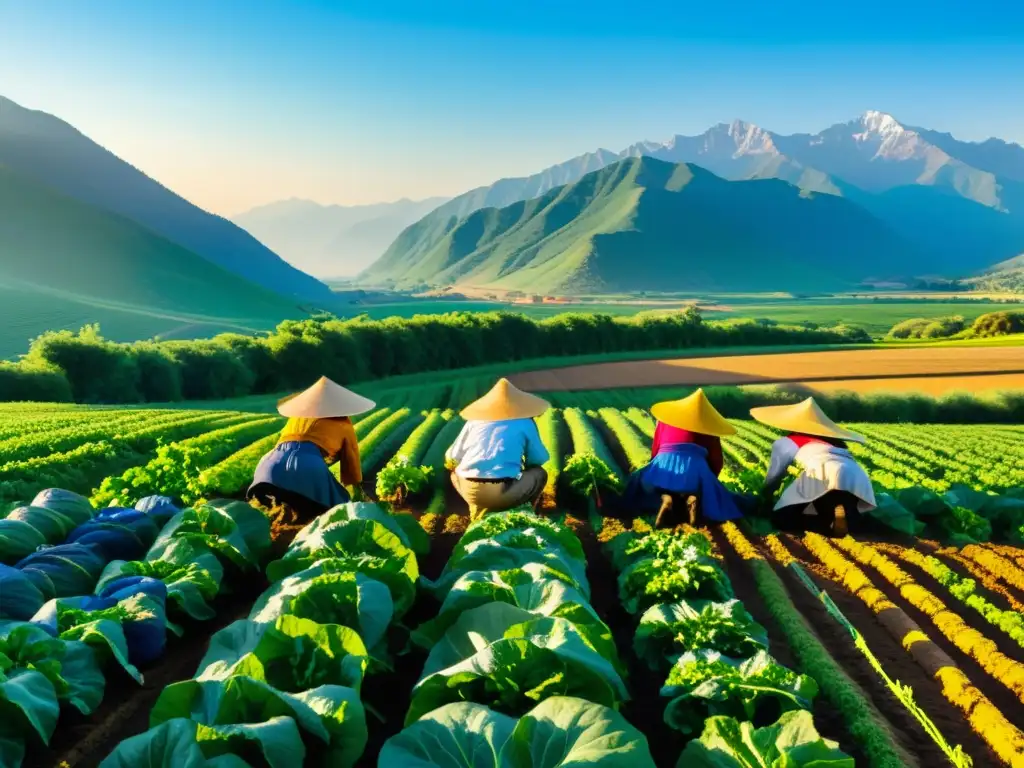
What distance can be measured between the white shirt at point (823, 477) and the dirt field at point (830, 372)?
3002cm

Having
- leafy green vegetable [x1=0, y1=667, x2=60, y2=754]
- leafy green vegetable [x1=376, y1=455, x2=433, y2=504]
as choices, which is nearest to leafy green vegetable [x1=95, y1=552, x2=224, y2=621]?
leafy green vegetable [x1=0, y1=667, x2=60, y2=754]

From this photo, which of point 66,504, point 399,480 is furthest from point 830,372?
point 66,504

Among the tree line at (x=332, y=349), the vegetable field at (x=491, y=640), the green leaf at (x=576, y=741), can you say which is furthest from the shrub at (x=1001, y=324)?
the green leaf at (x=576, y=741)

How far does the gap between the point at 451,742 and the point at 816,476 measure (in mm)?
8101

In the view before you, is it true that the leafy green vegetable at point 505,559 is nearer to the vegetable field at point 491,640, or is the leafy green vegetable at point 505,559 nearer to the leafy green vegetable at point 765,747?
the vegetable field at point 491,640

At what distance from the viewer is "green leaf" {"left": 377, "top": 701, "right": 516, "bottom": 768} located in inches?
137

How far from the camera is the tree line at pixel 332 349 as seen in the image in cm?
3522

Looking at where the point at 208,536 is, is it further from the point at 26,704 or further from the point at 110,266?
the point at 110,266

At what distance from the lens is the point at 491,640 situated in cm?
479

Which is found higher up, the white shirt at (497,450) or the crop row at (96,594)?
the white shirt at (497,450)

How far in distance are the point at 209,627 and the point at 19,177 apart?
625 feet

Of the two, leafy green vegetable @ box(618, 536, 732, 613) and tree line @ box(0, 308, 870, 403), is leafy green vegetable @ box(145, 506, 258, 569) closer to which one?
leafy green vegetable @ box(618, 536, 732, 613)

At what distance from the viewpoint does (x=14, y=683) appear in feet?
14.0

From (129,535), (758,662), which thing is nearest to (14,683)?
(129,535)
